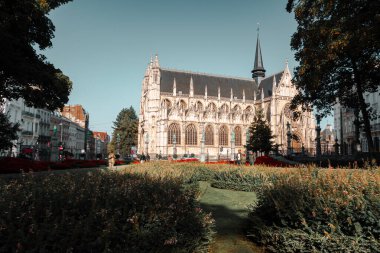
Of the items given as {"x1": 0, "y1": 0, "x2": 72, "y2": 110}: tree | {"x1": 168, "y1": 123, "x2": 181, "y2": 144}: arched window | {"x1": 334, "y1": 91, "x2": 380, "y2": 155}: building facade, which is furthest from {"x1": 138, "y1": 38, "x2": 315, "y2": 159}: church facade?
{"x1": 0, "y1": 0, "x2": 72, "y2": 110}: tree

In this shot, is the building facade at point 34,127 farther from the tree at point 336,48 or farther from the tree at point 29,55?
the tree at point 336,48

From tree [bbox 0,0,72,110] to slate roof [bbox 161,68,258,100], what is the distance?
37637mm

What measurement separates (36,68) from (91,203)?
1268cm

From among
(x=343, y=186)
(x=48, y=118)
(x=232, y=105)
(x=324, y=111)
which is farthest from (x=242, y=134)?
(x=343, y=186)

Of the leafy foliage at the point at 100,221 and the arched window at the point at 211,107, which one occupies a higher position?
the arched window at the point at 211,107

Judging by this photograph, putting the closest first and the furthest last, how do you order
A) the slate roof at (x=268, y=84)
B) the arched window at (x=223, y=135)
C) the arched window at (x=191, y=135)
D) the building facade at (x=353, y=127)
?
the building facade at (x=353, y=127), the arched window at (x=191, y=135), the arched window at (x=223, y=135), the slate roof at (x=268, y=84)

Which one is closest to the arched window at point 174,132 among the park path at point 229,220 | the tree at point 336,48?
the tree at point 336,48

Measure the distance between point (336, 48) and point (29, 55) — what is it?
53.5 ft

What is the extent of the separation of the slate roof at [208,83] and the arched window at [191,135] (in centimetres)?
848

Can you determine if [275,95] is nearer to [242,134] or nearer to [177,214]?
[242,134]

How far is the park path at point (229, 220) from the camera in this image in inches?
227

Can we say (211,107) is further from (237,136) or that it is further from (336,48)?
(336,48)

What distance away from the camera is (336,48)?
47.3 feet

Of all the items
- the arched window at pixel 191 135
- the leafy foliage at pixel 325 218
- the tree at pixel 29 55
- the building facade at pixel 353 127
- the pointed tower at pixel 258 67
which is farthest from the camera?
the pointed tower at pixel 258 67
